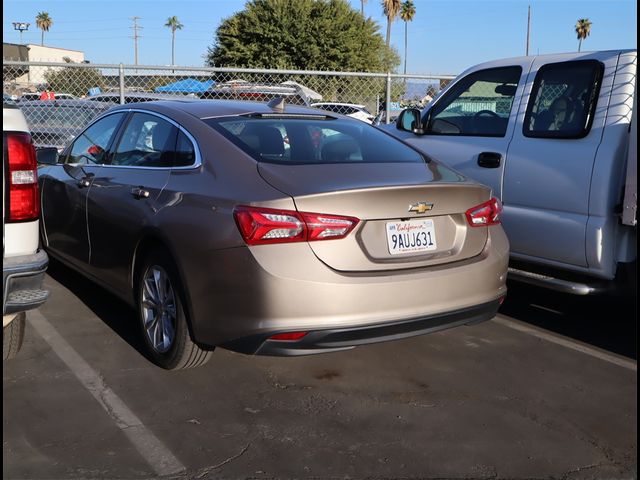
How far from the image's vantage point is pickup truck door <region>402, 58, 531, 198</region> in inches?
210

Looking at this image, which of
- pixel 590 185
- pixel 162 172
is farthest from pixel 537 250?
pixel 162 172

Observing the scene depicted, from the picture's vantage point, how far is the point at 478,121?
5746mm

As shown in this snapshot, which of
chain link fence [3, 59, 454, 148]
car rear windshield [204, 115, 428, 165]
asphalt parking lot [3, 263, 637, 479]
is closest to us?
asphalt parking lot [3, 263, 637, 479]

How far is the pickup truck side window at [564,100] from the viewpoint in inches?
190

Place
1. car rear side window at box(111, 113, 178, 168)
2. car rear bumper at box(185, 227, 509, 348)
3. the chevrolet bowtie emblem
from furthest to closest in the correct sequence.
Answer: car rear side window at box(111, 113, 178, 168)
the chevrolet bowtie emblem
car rear bumper at box(185, 227, 509, 348)

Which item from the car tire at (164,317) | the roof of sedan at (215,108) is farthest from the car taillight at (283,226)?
the roof of sedan at (215,108)

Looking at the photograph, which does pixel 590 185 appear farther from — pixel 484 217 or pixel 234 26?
pixel 234 26

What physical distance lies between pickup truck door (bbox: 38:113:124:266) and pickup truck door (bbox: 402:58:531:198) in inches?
104

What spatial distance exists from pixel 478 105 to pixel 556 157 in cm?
130

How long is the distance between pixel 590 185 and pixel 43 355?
375 centimetres

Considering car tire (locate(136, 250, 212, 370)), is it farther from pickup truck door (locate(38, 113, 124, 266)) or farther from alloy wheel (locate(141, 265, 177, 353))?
pickup truck door (locate(38, 113, 124, 266))

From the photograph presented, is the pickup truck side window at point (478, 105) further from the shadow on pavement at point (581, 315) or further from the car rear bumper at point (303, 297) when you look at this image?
the car rear bumper at point (303, 297)

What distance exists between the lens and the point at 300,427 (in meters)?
3.50

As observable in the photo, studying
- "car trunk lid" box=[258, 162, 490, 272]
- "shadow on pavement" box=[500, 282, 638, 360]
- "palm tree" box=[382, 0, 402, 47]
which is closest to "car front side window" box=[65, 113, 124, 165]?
"car trunk lid" box=[258, 162, 490, 272]
